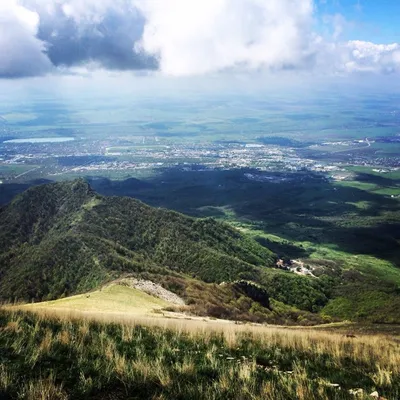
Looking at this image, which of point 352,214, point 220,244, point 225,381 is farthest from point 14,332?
point 352,214

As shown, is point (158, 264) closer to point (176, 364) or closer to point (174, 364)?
point (174, 364)

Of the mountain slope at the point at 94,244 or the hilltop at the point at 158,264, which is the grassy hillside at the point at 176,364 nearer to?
the hilltop at the point at 158,264

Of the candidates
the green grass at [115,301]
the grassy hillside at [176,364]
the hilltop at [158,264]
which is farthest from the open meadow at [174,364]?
the hilltop at [158,264]

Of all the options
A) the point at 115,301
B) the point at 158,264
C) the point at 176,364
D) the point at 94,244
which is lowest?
the point at 158,264

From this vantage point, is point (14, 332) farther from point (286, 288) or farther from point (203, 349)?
point (286, 288)

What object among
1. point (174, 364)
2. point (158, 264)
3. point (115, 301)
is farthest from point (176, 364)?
point (158, 264)
